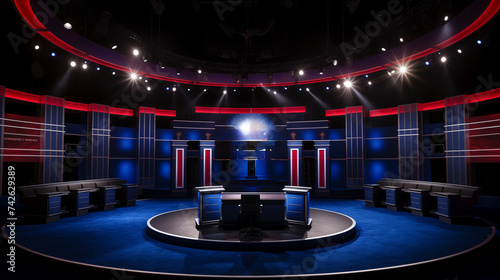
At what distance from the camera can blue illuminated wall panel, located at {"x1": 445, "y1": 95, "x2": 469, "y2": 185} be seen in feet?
30.6

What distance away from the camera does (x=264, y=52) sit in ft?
40.1

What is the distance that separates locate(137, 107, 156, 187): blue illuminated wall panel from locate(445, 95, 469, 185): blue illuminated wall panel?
1150 centimetres

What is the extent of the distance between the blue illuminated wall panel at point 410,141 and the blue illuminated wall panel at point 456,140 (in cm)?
114

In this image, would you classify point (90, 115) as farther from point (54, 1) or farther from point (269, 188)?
point (269, 188)

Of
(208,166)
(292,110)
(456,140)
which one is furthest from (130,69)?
(456,140)

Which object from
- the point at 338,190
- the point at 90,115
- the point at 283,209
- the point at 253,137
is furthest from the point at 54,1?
the point at 338,190

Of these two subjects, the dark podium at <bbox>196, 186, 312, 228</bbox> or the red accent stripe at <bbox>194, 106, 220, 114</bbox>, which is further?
the red accent stripe at <bbox>194, 106, 220, 114</bbox>

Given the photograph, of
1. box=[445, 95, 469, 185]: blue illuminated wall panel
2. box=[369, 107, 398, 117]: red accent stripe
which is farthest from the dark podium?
box=[369, 107, 398, 117]: red accent stripe

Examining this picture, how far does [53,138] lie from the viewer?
9867 mm

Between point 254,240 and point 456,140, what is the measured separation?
327 inches

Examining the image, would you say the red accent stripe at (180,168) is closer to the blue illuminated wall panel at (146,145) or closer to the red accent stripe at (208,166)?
the red accent stripe at (208,166)

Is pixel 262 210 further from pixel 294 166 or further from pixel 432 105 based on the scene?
pixel 432 105

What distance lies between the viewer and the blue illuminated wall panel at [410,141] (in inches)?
431

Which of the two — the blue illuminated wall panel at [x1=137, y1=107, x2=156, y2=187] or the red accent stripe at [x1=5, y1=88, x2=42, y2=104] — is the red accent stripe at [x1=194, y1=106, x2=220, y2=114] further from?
the red accent stripe at [x1=5, y1=88, x2=42, y2=104]
